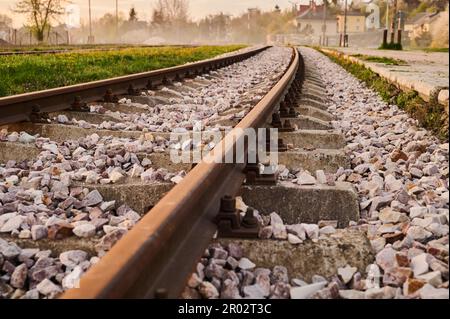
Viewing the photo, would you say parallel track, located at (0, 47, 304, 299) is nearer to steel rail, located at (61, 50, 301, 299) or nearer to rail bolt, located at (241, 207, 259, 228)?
steel rail, located at (61, 50, 301, 299)

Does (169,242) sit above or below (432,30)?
below

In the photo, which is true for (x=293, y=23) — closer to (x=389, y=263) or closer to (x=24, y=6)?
(x=24, y=6)

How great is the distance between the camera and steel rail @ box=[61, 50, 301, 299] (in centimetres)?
161

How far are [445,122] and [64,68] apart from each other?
764cm

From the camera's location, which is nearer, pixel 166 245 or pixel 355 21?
pixel 166 245

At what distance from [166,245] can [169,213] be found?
151mm

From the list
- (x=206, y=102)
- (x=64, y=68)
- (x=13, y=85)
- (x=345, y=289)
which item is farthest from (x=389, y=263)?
(x=64, y=68)

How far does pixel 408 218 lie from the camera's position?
9.38ft

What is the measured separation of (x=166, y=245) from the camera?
1936mm

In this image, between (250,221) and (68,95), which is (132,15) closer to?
(68,95)

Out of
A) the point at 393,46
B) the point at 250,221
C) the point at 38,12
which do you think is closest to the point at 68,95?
the point at 250,221

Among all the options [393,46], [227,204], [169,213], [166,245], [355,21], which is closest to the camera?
[166,245]
